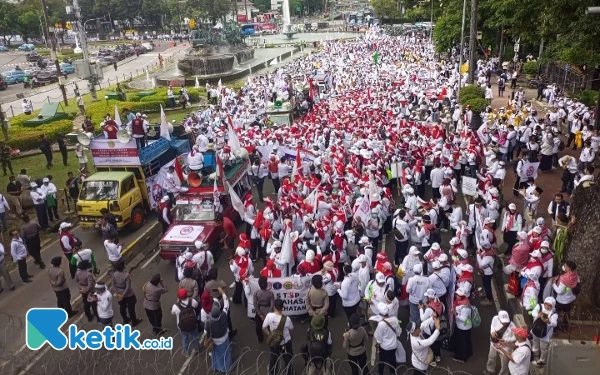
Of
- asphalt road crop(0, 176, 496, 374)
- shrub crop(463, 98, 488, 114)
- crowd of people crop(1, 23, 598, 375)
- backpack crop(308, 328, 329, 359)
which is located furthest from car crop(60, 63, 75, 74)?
backpack crop(308, 328, 329, 359)

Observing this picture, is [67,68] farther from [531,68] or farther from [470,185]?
[470,185]

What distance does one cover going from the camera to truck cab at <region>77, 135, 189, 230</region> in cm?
1382

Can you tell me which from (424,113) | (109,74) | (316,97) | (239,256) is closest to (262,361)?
(239,256)

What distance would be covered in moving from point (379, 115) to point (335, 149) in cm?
667

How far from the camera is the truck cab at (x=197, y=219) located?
11.7m

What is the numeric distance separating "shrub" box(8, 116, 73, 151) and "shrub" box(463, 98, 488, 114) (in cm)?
1967

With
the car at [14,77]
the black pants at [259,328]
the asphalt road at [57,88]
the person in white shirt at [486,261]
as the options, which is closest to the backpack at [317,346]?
the black pants at [259,328]

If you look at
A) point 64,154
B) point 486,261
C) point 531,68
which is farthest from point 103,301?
point 531,68

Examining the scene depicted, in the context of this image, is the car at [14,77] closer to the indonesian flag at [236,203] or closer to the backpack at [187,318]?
the indonesian flag at [236,203]

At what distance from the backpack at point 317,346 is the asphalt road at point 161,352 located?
777 millimetres

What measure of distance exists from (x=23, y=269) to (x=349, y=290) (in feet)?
27.2

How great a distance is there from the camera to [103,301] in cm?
892

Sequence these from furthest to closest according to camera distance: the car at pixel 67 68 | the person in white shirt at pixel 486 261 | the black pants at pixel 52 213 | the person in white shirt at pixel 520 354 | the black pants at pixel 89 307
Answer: the car at pixel 67 68 < the black pants at pixel 52 213 < the black pants at pixel 89 307 < the person in white shirt at pixel 486 261 < the person in white shirt at pixel 520 354

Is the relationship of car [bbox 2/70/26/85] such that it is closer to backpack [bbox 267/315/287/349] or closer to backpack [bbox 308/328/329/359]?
backpack [bbox 267/315/287/349]
